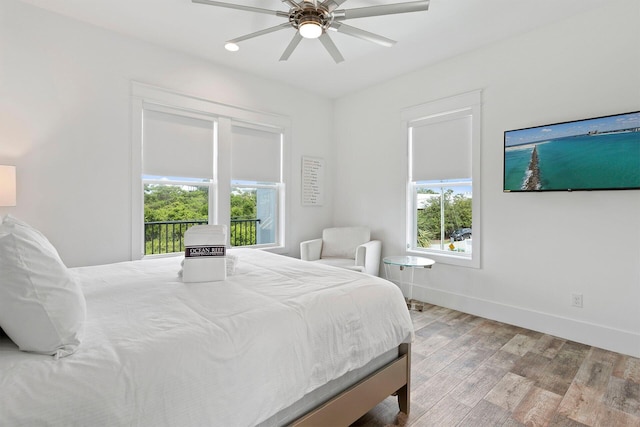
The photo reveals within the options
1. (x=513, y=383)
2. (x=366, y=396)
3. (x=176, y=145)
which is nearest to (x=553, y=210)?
(x=513, y=383)

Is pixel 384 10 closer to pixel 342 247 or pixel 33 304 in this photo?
pixel 33 304

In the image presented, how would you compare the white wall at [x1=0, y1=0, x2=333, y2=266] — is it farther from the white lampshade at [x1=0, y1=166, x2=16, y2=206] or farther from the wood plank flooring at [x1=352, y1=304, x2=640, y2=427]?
the wood plank flooring at [x1=352, y1=304, x2=640, y2=427]

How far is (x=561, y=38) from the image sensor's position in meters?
2.69

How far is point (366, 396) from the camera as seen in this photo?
4.78 ft

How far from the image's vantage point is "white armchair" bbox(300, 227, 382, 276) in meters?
3.85

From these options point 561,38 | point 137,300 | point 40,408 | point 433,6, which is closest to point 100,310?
point 137,300

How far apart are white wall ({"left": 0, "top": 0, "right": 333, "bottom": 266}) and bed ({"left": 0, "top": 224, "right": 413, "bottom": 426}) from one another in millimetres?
1188

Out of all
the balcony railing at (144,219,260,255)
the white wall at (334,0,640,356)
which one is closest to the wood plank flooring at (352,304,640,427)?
the white wall at (334,0,640,356)

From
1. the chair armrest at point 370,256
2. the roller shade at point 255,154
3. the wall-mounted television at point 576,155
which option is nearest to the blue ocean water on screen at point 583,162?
the wall-mounted television at point 576,155

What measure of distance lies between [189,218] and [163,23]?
198cm

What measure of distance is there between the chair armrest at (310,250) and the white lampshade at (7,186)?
2774mm

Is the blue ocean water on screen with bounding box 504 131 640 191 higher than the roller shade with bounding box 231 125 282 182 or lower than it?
lower

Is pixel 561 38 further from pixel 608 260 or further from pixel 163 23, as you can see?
pixel 163 23

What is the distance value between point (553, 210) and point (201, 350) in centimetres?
315
